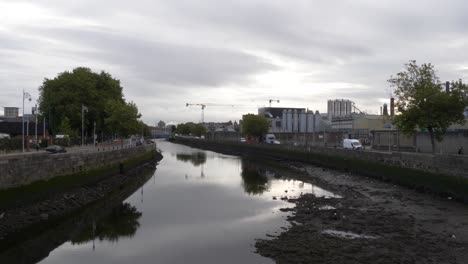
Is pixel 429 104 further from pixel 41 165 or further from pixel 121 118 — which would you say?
pixel 121 118

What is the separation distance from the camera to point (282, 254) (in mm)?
15602

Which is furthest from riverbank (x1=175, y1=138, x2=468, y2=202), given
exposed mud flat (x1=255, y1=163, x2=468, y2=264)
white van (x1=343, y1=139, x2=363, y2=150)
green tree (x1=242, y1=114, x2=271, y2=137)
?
green tree (x1=242, y1=114, x2=271, y2=137)

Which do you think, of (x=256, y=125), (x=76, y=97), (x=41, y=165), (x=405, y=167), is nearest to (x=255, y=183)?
(x=405, y=167)

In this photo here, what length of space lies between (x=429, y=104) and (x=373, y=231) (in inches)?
804

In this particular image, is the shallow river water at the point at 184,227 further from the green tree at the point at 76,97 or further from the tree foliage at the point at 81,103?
the green tree at the point at 76,97

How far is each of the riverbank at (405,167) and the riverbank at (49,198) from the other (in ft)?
76.3

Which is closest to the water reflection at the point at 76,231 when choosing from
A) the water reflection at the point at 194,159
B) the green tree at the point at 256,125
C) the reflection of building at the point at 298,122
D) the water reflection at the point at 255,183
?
the water reflection at the point at 255,183

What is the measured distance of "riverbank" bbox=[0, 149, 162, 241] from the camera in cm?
1888

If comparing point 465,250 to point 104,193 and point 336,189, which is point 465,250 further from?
point 104,193

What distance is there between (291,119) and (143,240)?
120284mm

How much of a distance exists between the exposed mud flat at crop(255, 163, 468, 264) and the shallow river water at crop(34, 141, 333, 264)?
3.87 ft

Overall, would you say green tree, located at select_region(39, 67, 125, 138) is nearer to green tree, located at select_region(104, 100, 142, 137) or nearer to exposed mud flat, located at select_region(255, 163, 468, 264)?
green tree, located at select_region(104, 100, 142, 137)

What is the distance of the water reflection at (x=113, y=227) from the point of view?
19406 millimetres

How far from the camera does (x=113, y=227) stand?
21.4m
